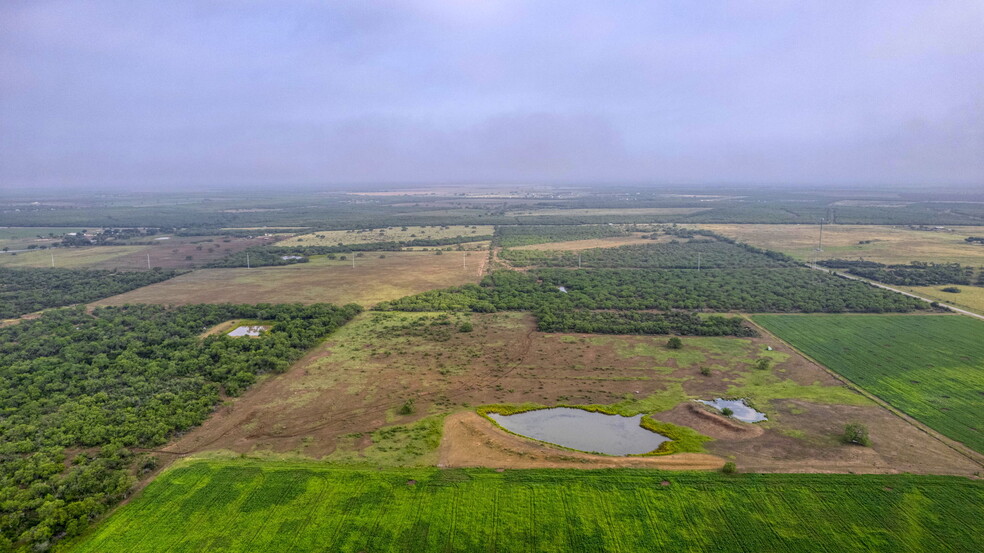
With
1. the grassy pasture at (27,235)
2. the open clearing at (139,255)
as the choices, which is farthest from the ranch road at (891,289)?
the grassy pasture at (27,235)

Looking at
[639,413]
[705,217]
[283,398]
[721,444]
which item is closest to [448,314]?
[283,398]

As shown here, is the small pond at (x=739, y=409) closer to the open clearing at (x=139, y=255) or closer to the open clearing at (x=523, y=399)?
the open clearing at (x=523, y=399)

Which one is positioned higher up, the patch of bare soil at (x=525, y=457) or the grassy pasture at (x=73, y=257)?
the grassy pasture at (x=73, y=257)

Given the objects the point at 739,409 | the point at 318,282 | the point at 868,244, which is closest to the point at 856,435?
the point at 739,409

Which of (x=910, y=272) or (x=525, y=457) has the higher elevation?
(x=910, y=272)

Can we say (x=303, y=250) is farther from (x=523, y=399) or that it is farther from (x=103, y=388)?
(x=523, y=399)

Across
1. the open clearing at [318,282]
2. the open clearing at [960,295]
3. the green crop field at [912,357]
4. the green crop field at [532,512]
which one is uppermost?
the open clearing at [318,282]
